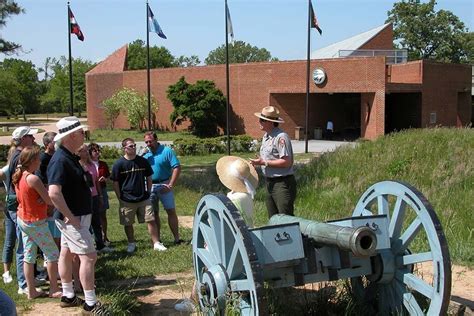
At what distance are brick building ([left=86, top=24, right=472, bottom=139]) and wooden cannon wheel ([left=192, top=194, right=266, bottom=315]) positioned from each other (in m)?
29.9

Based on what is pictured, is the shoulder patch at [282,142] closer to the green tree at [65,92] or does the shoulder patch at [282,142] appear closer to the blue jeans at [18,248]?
the blue jeans at [18,248]

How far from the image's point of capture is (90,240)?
4953 millimetres

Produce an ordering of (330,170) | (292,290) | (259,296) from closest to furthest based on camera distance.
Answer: (259,296), (292,290), (330,170)

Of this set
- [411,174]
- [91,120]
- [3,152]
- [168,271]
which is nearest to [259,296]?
[168,271]

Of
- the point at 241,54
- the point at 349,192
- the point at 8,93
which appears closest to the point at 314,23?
the point at 349,192

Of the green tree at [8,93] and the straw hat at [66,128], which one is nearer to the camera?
the straw hat at [66,128]

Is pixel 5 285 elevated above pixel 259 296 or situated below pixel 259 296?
below

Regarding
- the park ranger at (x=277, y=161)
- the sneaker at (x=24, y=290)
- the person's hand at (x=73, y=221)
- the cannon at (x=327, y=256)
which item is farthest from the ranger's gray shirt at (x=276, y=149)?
the sneaker at (x=24, y=290)

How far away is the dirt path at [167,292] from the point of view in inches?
202

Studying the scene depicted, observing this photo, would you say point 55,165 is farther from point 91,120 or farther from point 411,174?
point 91,120

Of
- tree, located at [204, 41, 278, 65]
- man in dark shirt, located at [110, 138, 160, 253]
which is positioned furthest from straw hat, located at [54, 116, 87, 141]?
tree, located at [204, 41, 278, 65]

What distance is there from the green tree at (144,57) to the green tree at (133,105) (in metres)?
39.8

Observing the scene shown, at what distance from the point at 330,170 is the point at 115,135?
34.5m

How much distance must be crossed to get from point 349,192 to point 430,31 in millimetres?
64171
